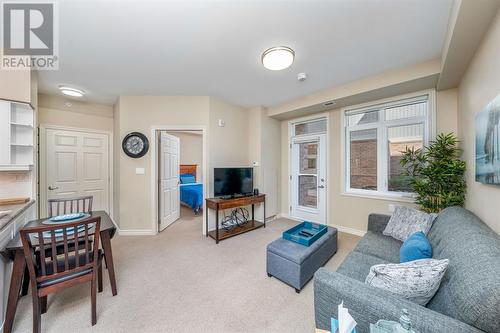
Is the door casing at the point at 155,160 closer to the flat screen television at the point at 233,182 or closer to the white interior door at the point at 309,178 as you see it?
the flat screen television at the point at 233,182

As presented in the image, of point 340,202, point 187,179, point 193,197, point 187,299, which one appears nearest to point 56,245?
point 187,299

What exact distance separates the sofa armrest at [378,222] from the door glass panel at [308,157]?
1.70 metres

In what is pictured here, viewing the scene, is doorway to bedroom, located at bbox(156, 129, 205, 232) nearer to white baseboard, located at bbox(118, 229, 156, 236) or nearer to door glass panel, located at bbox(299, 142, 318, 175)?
white baseboard, located at bbox(118, 229, 156, 236)

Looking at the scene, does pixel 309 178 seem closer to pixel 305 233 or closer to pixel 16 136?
pixel 305 233

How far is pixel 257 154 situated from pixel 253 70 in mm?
1877

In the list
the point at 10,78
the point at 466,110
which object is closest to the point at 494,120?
the point at 466,110

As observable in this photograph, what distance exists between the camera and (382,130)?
3230 millimetres

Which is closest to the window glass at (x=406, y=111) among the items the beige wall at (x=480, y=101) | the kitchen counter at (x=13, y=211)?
the beige wall at (x=480, y=101)

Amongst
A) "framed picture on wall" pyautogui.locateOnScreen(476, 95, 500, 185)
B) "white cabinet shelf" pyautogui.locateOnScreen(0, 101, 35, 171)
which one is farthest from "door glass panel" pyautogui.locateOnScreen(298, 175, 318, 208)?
"white cabinet shelf" pyautogui.locateOnScreen(0, 101, 35, 171)

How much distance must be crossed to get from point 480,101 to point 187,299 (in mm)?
3246

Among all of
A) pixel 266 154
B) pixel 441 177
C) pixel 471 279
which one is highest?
pixel 266 154

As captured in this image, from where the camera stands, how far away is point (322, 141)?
157 inches

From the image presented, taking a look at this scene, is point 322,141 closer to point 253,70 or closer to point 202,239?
point 253,70

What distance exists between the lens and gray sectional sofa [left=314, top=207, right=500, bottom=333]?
0.79 m
